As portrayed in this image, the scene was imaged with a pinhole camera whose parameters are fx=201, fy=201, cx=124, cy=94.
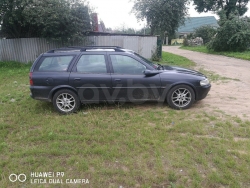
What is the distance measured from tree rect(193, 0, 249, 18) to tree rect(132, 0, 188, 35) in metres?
16.2

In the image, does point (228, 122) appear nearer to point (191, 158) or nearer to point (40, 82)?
point (191, 158)

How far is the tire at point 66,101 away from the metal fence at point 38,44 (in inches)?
341

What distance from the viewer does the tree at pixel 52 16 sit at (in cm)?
1032

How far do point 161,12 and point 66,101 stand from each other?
13.9 metres

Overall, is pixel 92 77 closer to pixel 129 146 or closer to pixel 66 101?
pixel 66 101

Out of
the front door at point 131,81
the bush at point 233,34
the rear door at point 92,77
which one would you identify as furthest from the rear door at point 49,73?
the bush at point 233,34

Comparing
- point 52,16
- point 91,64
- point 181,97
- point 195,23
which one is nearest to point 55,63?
point 91,64

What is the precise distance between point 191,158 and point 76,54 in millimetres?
3416

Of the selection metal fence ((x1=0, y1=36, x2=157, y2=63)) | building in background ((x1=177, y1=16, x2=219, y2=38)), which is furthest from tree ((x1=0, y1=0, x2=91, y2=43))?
building in background ((x1=177, y1=16, x2=219, y2=38))

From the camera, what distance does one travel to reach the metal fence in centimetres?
1275

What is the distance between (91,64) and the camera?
15.8 feet

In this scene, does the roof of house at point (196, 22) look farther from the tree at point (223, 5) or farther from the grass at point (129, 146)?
the grass at point (129, 146)

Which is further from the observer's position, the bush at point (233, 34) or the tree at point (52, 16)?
the bush at point (233, 34)

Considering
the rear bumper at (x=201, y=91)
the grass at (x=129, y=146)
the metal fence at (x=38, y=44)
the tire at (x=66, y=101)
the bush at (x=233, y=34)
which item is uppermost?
the bush at (x=233, y=34)
